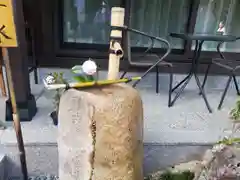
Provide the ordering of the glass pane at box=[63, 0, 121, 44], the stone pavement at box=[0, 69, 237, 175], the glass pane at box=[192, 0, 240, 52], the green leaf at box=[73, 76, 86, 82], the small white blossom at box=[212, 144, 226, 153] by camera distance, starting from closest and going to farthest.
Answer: the green leaf at box=[73, 76, 86, 82], the small white blossom at box=[212, 144, 226, 153], the stone pavement at box=[0, 69, 237, 175], the glass pane at box=[63, 0, 121, 44], the glass pane at box=[192, 0, 240, 52]

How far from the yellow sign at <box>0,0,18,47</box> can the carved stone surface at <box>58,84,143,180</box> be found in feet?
1.25

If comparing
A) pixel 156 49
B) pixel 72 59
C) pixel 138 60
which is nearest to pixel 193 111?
pixel 138 60

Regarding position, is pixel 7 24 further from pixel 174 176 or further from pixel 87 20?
pixel 87 20

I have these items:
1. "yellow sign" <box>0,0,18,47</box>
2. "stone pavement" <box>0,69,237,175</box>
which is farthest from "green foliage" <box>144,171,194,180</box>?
"yellow sign" <box>0,0,18,47</box>

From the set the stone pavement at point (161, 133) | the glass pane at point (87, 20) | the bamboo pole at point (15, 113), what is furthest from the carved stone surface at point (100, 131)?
the glass pane at point (87, 20)

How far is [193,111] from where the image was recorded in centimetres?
223

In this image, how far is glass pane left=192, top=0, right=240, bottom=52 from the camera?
2.87 meters

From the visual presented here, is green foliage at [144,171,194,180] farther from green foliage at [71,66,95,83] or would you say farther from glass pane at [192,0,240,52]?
glass pane at [192,0,240,52]

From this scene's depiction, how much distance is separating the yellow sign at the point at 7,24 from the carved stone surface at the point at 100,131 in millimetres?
380

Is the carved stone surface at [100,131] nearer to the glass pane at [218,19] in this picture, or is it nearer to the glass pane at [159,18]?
the glass pane at [159,18]

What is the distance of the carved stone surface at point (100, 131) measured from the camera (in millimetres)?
1261

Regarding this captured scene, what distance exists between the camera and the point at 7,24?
123 cm

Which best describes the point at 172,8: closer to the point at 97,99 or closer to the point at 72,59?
the point at 72,59

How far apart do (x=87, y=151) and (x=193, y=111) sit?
49.2 inches
